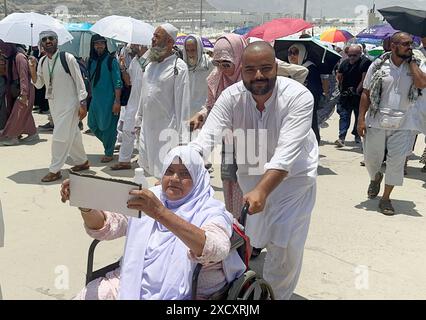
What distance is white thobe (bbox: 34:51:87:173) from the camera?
592 centimetres

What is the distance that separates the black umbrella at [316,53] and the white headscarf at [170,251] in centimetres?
442

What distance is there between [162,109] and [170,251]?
2743 mm

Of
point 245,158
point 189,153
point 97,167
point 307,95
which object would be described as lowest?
point 97,167

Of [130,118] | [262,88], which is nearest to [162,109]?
[130,118]

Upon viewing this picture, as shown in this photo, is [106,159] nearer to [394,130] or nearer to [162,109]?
[162,109]

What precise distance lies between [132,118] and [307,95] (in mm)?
4133

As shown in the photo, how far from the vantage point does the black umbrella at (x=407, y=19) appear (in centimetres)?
580

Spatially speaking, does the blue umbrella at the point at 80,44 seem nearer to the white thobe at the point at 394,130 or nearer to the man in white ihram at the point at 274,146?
the white thobe at the point at 394,130

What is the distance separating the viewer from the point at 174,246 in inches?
89.8

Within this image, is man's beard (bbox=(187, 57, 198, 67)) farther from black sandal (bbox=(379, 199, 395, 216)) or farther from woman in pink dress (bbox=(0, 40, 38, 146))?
black sandal (bbox=(379, 199, 395, 216))

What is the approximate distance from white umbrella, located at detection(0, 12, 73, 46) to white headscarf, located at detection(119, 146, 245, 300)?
6677 mm

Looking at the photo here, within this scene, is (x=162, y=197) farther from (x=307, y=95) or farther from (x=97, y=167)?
(x=97, y=167)

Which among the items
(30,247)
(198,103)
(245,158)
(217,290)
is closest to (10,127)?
(198,103)

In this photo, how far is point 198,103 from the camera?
22.6 feet
